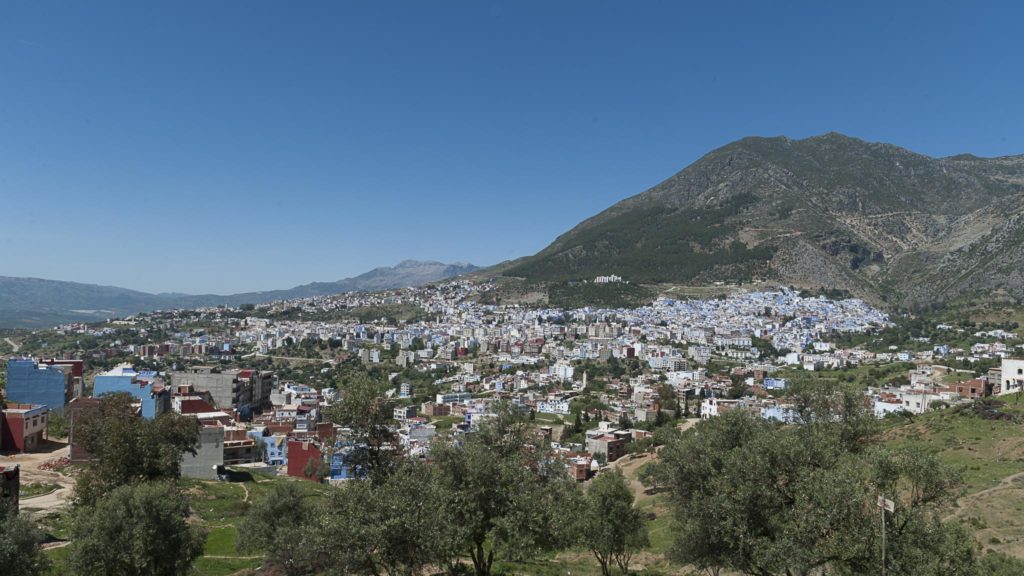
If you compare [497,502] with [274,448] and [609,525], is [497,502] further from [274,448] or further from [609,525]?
[274,448]

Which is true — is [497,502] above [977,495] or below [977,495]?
above

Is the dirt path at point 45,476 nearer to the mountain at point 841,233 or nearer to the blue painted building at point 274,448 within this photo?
the blue painted building at point 274,448

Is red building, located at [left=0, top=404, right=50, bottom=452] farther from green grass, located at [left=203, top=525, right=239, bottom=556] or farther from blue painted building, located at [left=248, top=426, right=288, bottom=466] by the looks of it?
green grass, located at [left=203, top=525, right=239, bottom=556]

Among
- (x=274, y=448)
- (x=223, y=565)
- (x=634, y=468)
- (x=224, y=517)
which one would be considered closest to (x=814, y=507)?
(x=223, y=565)

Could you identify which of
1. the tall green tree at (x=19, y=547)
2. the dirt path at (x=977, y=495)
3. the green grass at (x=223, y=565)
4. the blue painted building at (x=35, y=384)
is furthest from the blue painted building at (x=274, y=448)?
the dirt path at (x=977, y=495)

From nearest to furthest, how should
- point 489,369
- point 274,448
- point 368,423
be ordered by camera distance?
point 368,423, point 274,448, point 489,369

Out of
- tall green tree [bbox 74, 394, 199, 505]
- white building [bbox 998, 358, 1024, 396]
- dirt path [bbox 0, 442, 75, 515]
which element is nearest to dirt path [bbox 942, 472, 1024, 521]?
tall green tree [bbox 74, 394, 199, 505]

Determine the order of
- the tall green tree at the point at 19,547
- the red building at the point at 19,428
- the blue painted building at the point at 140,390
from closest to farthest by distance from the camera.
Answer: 1. the tall green tree at the point at 19,547
2. the red building at the point at 19,428
3. the blue painted building at the point at 140,390
